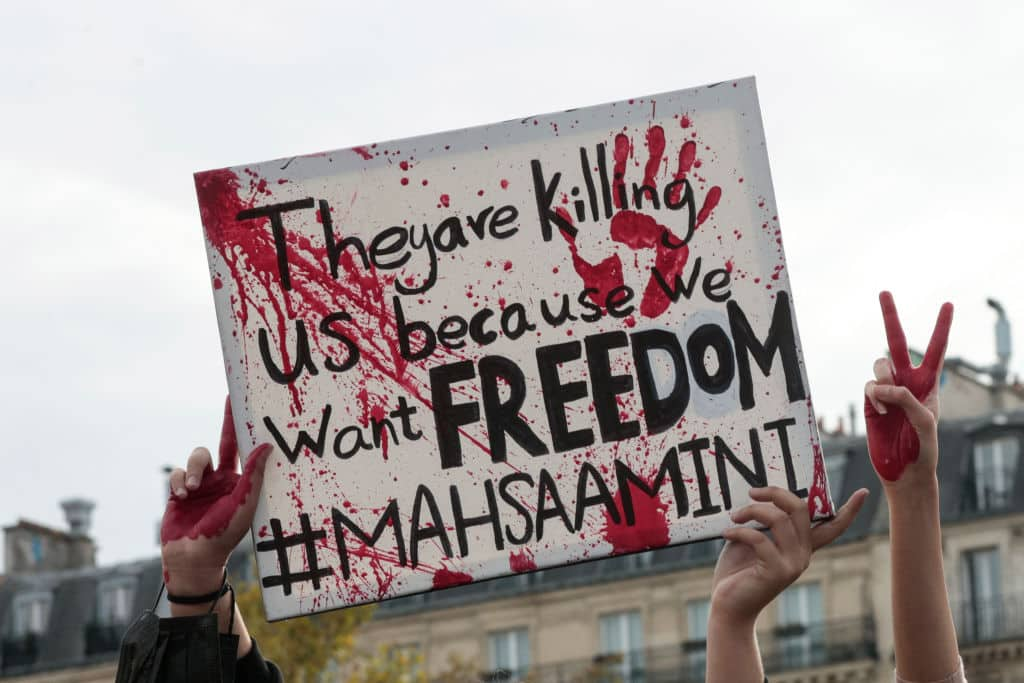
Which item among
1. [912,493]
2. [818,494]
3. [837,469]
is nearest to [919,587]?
[912,493]

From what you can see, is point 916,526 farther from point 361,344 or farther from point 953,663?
point 361,344

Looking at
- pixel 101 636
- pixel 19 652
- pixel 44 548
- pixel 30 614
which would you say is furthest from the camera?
pixel 44 548

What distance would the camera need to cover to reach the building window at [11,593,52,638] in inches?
2111

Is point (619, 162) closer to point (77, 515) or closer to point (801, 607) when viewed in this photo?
point (801, 607)

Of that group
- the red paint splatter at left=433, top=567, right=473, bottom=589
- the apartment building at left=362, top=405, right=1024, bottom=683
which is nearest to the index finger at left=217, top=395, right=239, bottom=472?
the red paint splatter at left=433, top=567, right=473, bottom=589

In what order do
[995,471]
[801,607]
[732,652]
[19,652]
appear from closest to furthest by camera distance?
[732,652] → [995,471] → [801,607] → [19,652]

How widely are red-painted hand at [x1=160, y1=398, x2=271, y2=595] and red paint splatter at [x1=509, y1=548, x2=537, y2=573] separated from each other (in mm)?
635

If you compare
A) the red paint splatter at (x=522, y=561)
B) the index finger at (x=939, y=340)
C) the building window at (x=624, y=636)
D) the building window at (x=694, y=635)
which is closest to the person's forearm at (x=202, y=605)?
the red paint splatter at (x=522, y=561)

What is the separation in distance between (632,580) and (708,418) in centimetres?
4443

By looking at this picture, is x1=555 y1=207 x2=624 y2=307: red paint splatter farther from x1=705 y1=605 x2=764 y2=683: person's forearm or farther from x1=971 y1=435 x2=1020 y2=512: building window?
x1=971 y1=435 x2=1020 y2=512: building window

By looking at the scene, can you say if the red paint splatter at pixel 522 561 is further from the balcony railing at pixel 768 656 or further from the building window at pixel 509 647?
the building window at pixel 509 647

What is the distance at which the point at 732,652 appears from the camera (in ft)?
16.0

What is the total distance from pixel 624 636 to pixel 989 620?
26.8ft

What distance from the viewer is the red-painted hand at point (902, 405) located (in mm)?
4965
